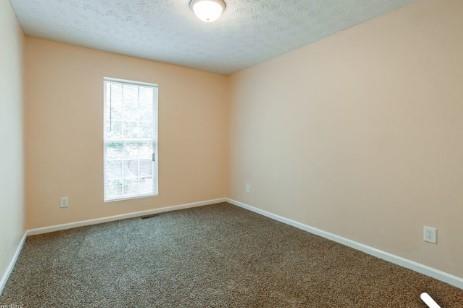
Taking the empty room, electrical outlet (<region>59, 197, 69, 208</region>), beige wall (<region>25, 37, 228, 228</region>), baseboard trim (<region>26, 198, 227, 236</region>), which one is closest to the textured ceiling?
the empty room

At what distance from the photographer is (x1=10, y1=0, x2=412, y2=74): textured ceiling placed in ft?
7.59

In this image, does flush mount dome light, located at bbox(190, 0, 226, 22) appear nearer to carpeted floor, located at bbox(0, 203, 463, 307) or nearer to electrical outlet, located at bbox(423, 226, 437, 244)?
carpeted floor, located at bbox(0, 203, 463, 307)

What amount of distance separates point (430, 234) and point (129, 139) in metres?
3.79

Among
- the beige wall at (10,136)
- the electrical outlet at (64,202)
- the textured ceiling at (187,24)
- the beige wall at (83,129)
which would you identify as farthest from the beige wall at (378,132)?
the beige wall at (10,136)

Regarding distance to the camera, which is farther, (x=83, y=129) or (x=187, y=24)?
(x=83, y=129)

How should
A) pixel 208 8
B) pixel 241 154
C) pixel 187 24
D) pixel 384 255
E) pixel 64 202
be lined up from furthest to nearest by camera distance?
pixel 241 154 → pixel 64 202 → pixel 187 24 → pixel 384 255 → pixel 208 8

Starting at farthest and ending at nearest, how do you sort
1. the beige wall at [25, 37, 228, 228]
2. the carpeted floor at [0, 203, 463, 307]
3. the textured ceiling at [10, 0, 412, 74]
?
the beige wall at [25, 37, 228, 228] → the textured ceiling at [10, 0, 412, 74] → the carpeted floor at [0, 203, 463, 307]

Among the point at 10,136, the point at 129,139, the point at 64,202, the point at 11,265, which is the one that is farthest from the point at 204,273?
the point at 129,139

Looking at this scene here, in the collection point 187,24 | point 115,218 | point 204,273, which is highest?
point 187,24

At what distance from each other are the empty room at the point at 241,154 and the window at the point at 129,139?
0.08 feet

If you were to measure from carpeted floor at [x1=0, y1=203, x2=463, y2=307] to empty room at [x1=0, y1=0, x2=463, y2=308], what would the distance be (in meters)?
0.02

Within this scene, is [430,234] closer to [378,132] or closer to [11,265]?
[378,132]

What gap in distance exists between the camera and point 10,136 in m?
2.28

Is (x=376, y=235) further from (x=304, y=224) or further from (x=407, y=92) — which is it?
(x=407, y=92)
